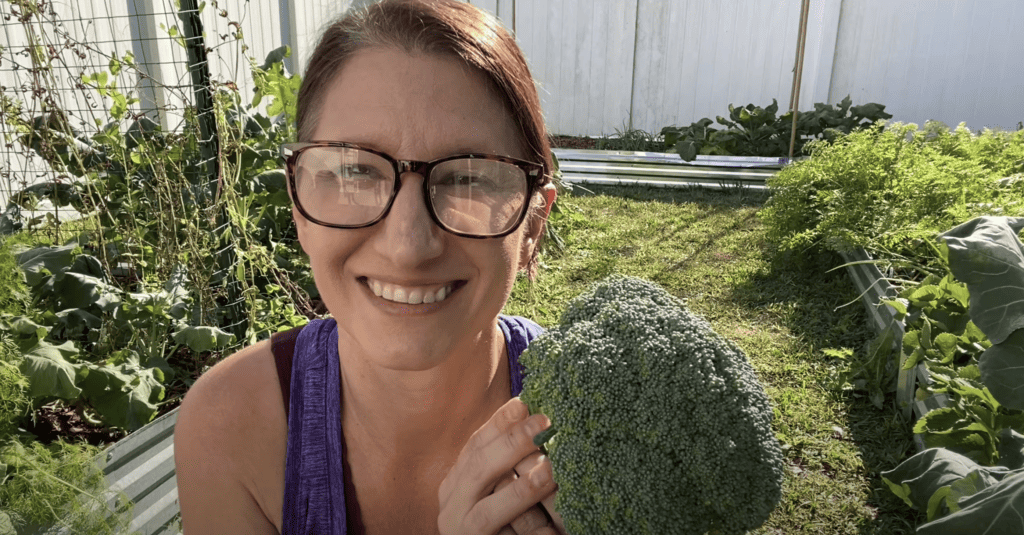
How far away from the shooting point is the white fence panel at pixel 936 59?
9836mm

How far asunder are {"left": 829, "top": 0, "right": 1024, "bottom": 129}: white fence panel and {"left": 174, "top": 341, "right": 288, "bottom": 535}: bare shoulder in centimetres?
1095

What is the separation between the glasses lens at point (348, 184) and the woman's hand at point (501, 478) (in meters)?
0.40

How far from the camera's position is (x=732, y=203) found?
6.72 m

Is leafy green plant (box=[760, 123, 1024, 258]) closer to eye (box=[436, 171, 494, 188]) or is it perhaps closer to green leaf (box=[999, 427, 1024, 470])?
green leaf (box=[999, 427, 1024, 470])

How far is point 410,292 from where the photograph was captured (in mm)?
1163

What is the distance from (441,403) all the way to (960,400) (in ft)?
5.89

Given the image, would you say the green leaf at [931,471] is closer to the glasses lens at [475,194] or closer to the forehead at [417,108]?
the glasses lens at [475,194]

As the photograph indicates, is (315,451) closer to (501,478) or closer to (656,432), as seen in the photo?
(501,478)

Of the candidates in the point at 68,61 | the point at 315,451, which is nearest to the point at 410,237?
the point at 315,451

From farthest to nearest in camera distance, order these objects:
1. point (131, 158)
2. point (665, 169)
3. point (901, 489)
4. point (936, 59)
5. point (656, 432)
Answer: point (936, 59) → point (665, 169) → point (131, 158) → point (901, 489) → point (656, 432)

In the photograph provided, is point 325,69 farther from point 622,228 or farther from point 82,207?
point 622,228

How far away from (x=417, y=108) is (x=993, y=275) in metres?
1.30

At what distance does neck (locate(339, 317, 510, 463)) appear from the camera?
1.40 meters

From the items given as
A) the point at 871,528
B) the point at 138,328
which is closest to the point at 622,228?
the point at 871,528
